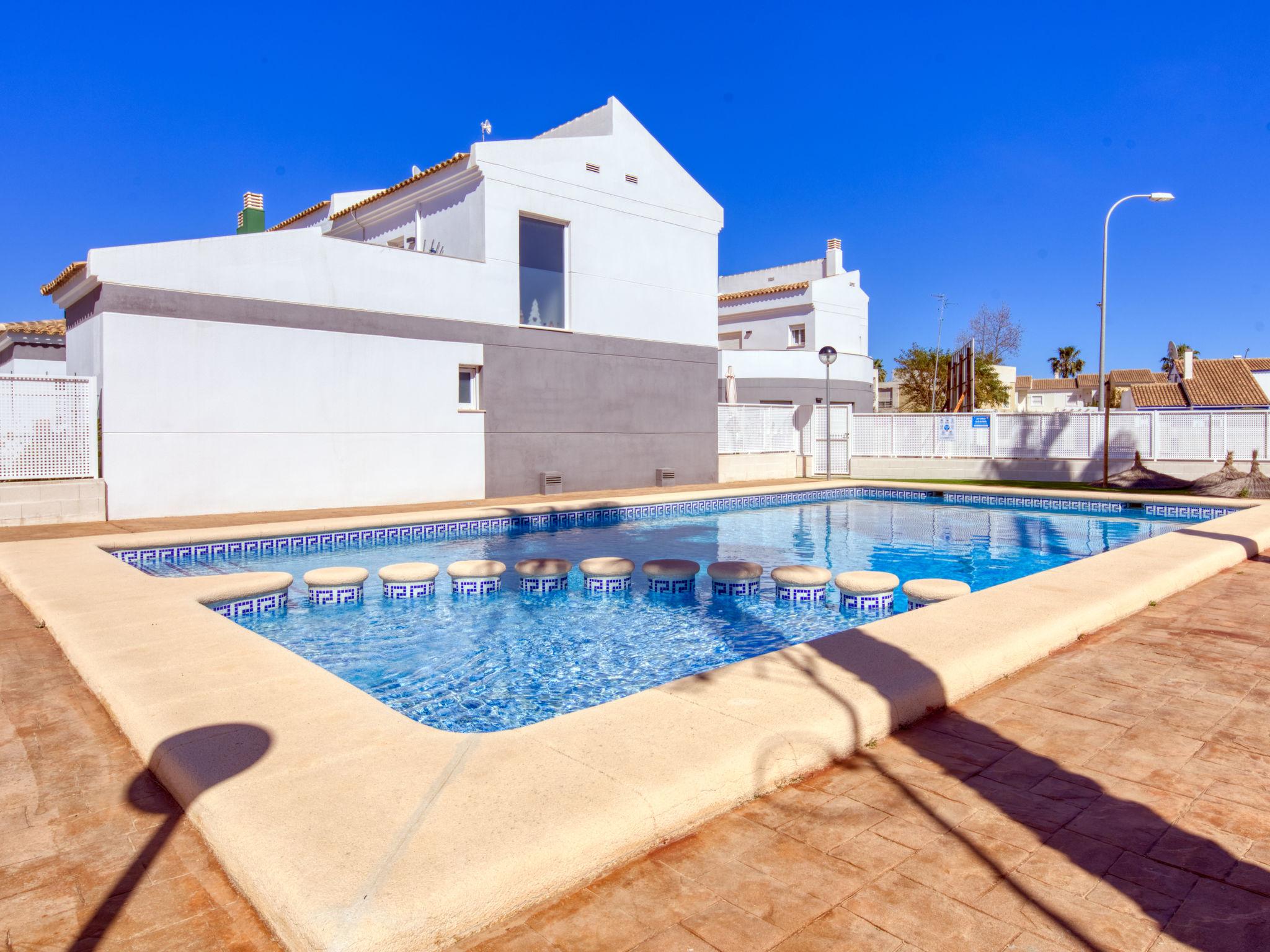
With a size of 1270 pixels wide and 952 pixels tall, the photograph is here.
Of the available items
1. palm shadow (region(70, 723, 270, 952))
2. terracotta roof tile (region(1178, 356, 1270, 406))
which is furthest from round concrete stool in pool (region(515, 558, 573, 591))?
terracotta roof tile (region(1178, 356, 1270, 406))

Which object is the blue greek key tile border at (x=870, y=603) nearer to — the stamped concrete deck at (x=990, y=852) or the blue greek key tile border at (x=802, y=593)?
the blue greek key tile border at (x=802, y=593)

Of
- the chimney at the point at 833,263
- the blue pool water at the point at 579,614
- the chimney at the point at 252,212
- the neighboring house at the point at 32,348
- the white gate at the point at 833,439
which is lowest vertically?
the blue pool water at the point at 579,614

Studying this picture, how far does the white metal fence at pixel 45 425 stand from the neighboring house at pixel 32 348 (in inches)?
356

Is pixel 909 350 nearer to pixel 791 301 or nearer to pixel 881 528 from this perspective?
pixel 791 301

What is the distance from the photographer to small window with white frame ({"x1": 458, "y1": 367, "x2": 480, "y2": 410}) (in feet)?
53.9

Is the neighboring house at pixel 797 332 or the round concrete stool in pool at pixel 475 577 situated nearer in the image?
the round concrete stool in pool at pixel 475 577

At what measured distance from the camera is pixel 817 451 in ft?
82.4

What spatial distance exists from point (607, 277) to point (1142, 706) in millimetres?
15619

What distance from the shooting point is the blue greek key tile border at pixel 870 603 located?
8.13 metres

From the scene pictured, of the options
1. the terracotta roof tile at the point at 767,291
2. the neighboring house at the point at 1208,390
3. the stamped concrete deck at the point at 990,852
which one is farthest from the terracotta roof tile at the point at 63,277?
the neighboring house at the point at 1208,390

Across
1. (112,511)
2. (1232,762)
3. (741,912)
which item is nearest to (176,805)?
(741,912)

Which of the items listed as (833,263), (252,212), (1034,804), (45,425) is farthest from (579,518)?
(833,263)

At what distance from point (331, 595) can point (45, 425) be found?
23.3ft

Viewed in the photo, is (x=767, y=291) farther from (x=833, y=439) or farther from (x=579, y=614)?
(x=579, y=614)
